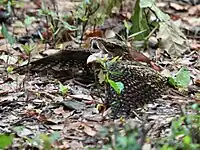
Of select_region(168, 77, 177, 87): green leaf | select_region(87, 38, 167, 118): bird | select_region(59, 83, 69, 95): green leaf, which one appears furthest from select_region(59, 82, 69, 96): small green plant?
select_region(168, 77, 177, 87): green leaf

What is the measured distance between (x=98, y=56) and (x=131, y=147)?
1.22 metres

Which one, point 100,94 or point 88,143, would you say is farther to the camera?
point 100,94

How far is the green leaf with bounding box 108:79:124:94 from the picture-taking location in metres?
2.61

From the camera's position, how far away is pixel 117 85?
8.64 feet

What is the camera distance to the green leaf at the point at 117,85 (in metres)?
2.61

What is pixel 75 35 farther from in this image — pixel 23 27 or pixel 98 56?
pixel 98 56

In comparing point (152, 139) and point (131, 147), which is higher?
point (131, 147)

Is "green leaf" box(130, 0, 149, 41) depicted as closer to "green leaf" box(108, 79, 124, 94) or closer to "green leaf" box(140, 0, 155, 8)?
"green leaf" box(140, 0, 155, 8)

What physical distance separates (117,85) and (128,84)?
209 mm

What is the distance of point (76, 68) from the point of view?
332cm

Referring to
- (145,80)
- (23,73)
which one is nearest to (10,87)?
(23,73)

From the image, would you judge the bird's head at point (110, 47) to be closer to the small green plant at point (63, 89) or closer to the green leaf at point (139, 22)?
the small green plant at point (63, 89)

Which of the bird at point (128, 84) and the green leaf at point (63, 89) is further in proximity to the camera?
the green leaf at point (63, 89)

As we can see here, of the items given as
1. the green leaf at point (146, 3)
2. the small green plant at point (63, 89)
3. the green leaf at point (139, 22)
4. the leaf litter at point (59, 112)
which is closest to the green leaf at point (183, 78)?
the leaf litter at point (59, 112)
